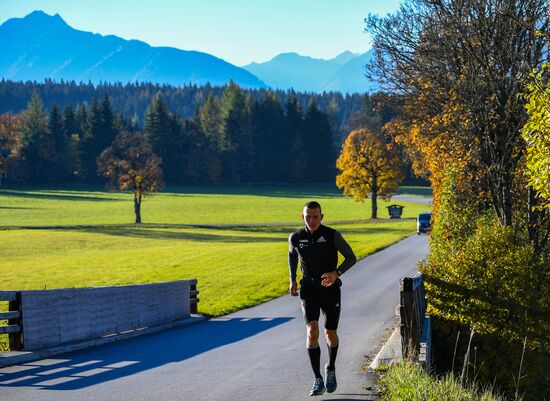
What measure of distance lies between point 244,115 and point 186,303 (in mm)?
126070

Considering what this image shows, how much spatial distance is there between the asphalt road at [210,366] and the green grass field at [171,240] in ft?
14.6

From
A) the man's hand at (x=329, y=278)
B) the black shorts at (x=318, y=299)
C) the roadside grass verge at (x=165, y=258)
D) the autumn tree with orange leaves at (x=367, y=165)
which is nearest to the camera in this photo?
the man's hand at (x=329, y=278)

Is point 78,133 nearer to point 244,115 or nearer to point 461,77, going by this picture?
point 244,115

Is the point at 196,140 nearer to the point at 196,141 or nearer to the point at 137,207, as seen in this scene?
the point at 196,141

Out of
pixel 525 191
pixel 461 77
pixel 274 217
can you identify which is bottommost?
pixel 274 217

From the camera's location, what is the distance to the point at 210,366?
10.8 metres

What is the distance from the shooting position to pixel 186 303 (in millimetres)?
18297

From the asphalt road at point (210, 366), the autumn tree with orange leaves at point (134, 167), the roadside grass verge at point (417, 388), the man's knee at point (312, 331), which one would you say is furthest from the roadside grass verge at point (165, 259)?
the roadside grass verge at point (417, 388)

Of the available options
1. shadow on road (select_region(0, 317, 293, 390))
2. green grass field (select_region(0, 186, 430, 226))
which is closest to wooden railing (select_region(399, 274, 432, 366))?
shadow on road (select_region(0, 317, 293, 390))

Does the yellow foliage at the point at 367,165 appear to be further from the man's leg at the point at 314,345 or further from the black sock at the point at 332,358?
the man's leg at the point at 314,345

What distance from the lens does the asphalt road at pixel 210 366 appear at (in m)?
8.79

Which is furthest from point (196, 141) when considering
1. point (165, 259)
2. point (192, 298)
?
point (192, 298)

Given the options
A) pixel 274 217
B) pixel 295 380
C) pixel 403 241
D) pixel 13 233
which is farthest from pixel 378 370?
pixel 274 217

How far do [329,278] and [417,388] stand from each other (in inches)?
61.3
